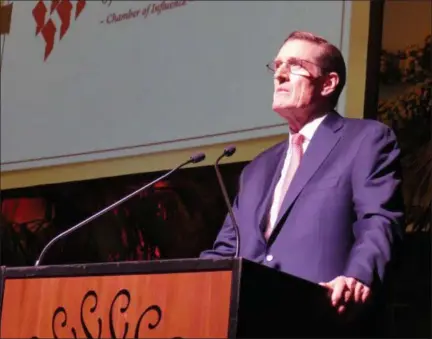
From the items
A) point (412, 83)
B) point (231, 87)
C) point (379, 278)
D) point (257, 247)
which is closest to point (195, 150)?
point (231, 87)

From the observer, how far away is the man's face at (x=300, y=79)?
2201 millimetres

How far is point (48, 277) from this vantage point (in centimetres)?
203

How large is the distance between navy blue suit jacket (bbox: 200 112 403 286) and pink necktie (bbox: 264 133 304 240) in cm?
2

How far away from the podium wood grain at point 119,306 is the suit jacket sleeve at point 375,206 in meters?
0.32

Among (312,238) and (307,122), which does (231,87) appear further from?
(312,238)

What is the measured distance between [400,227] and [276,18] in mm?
1155

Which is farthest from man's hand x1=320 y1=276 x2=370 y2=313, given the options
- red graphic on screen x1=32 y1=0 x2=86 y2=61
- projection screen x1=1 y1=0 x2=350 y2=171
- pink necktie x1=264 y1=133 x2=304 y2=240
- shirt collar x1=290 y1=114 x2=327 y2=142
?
red graphic on screen x1=32 y1=0 x2=86 y2=61

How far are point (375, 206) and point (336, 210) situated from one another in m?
0.10

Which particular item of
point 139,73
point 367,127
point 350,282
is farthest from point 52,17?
point 350,282

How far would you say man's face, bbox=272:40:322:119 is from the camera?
2201 millimetres

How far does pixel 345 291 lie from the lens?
71.4 inches

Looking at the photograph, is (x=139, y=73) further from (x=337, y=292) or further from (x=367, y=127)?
(x=337, y=292)

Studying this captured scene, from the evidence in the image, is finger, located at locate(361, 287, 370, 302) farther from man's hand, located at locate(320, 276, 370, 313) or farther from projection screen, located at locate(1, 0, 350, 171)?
projection screen, located at locate(1, 0, 350, 171)

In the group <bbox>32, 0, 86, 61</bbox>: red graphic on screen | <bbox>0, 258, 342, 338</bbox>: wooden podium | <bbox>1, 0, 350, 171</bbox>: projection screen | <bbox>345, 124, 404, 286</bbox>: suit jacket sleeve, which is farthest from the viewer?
<bbox>32, 0, 86, 61</bbox>: red graphic on screen
